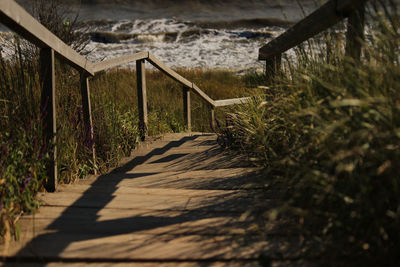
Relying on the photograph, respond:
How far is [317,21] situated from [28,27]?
5.18ft

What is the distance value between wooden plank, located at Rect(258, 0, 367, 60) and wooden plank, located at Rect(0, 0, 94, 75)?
4.98 feet

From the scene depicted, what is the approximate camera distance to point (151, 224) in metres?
2.10

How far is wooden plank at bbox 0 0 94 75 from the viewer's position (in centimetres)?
208

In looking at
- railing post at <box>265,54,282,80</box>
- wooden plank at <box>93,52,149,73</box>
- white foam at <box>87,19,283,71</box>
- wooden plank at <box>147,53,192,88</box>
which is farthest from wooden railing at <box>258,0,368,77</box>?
white foam at <box>87,19,283,71</box>

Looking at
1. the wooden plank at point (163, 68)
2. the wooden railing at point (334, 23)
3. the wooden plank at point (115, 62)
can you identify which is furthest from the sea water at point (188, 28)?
the wooden railing at point (334, 23)

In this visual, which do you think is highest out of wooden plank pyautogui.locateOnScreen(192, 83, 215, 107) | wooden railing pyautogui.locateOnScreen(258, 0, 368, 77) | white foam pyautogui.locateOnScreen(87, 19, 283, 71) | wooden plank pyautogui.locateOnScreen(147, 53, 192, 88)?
white foam pyautogui.locateOnScreen(87, 19, 283, 71)

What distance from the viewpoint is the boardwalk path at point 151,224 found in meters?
1.75

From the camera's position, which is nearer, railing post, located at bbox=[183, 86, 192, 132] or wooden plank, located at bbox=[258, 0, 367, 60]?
wooden plank, located at bbox=[258, 0, 367, 60]

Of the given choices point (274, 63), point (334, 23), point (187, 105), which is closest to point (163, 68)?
point (187, 105)

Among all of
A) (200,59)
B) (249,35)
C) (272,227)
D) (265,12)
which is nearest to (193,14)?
(265,12)

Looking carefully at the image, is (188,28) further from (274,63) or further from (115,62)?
(274,63)

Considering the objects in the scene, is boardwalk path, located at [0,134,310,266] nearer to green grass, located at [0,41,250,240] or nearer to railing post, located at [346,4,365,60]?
green grass, located at [0,41,250,240]

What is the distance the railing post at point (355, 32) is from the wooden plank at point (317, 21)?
4cm

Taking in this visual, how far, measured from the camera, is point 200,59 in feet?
65.9
